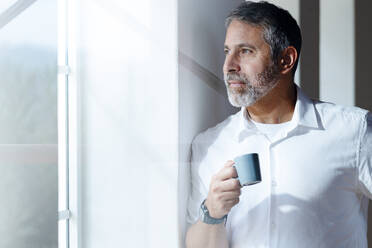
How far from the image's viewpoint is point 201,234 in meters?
1.04

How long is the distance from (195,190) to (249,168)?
199 mm

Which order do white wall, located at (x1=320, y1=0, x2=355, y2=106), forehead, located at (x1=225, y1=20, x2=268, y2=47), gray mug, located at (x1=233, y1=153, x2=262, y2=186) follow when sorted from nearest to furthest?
gray mug, located at (x1=233, y1=153, x2=262, y2=186), forehead, located at (x1=225, y1=20, x2=268, y2=47), white wall, located at (x1=320, y1=0, x2=355, y2=106)

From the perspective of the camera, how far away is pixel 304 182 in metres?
1.01

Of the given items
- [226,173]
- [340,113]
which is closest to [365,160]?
[340,113]

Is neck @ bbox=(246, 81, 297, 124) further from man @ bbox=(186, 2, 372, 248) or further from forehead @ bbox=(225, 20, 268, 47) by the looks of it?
forehead @ bbox=(225, 20, 268, 47)

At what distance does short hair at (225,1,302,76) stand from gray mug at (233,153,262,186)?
0.27m

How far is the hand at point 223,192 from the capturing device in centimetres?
95

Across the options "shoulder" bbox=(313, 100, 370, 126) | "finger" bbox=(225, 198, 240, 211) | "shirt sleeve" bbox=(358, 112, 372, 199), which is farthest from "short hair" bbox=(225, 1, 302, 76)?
"finger" bbox=(225, 198, 240, 211)

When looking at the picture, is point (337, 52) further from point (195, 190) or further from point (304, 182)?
point (195, 190)

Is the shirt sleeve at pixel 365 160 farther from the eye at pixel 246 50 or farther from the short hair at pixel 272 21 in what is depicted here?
the eye at pixel 246 50

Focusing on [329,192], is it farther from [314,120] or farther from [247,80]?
[247,80]

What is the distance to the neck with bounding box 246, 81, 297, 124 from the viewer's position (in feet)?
3.43

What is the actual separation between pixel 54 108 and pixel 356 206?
2.42 feet

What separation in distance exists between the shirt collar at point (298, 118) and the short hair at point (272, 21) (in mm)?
78
